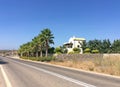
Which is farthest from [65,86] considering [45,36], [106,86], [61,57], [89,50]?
[89,50]

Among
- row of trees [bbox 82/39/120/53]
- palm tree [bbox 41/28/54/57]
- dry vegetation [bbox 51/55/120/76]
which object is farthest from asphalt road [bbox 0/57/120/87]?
row of trees [bbox 82/39/120/53]

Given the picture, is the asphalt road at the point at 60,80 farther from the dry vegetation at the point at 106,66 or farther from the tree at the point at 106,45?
the tree at the point at 106,45

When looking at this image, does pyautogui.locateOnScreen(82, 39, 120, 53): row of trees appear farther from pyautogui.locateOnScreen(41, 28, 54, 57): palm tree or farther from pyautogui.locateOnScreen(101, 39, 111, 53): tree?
pyautogui.locateOnScreen(41, 28, 54, 57): palm tree

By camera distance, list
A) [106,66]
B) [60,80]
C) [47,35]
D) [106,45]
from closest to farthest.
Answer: [60,80]
[106,66]
[47,35]
[106,45]

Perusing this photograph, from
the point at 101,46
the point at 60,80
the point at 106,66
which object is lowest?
the point at 60,80

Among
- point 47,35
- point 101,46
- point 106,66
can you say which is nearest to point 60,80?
point 106,66

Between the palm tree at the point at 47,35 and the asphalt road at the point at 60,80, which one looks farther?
the palm tree at the point at 47,35

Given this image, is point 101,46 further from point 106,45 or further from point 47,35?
point 47,35

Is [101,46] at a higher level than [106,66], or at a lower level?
higher

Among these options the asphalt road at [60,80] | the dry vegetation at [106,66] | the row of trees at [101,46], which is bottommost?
the asphalt road at [60,80]

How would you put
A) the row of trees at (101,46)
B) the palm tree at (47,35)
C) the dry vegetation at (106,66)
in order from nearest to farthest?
the dry vegetation at (106,66) → the palm tree at (47,35) → the row of trees at (101,46)

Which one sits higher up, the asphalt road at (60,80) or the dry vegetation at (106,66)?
the dry vegetation at (106,66)

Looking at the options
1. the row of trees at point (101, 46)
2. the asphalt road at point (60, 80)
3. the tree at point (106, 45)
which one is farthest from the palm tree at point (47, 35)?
the asphalt road at point (60, 80)

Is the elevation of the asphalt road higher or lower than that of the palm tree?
lower
